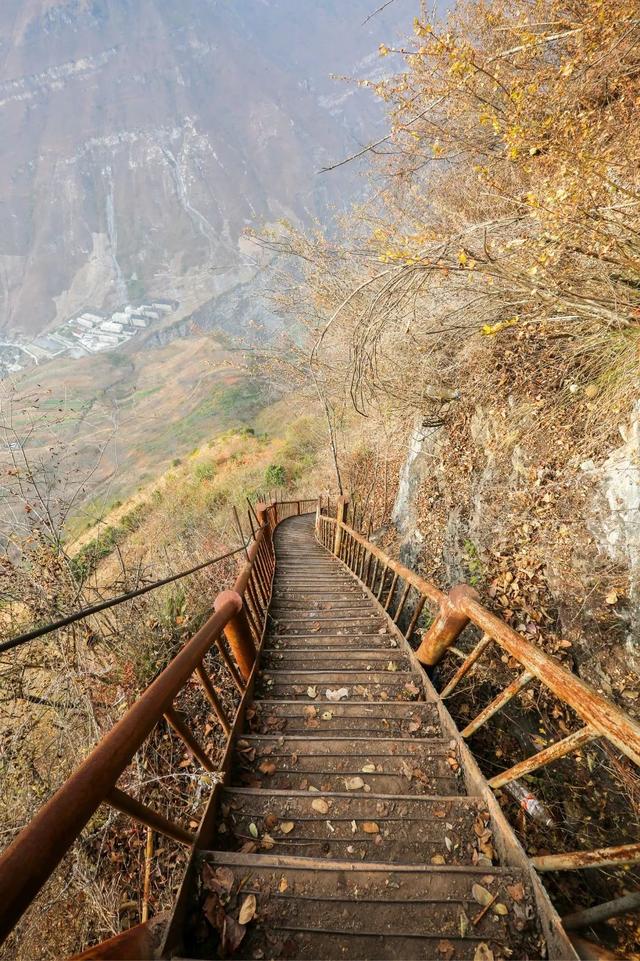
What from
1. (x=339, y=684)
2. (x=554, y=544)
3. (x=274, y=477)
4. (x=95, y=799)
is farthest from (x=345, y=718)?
(x=274, y=477)

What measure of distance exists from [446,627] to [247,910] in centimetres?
190

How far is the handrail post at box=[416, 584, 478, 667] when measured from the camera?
2676 millimetres

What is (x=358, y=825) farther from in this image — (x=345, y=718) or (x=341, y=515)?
(x=341, y=515)

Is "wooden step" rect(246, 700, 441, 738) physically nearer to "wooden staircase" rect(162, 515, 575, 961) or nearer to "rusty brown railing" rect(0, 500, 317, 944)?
"wooden staircase" rect(162, 515, 575, 961)

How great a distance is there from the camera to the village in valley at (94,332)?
84062 mm

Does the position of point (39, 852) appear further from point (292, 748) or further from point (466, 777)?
point (466, 777)

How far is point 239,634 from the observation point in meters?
2.98

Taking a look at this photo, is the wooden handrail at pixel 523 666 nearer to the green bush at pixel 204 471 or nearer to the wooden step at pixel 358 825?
the wooden step at pixel 358 825

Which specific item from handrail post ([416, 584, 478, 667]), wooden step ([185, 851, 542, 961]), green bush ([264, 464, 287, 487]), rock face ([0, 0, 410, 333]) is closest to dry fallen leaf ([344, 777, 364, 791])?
wooden step ([185, 851, 542, 961])

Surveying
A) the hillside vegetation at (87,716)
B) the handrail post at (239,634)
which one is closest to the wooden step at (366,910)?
the hillside vegetation at (87,716)

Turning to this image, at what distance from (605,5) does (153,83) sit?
231 meters

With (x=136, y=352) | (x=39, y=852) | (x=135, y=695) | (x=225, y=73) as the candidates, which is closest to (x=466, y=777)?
(x=39, y=852)

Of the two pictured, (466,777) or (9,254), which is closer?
(466,777)

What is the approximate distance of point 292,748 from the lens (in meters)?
2.61
